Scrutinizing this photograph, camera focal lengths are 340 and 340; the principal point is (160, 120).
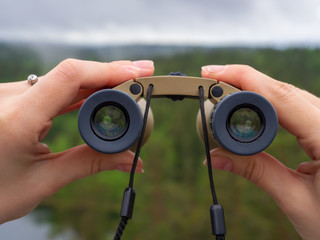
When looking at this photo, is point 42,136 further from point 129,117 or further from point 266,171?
point 266,171

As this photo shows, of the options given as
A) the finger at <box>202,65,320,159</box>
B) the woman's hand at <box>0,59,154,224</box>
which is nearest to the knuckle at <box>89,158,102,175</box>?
the woman's hand at <box>0,59,154,224</box>

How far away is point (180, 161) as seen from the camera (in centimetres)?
2350

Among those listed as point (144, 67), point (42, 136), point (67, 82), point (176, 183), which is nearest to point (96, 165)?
point (42, 136)

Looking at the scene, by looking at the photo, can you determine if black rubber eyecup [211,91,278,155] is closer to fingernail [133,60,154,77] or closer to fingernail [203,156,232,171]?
fingernail [203,156,232,171]

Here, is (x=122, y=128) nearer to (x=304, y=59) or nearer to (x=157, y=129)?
(x=157, y=129)

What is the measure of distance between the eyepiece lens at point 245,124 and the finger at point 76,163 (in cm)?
42

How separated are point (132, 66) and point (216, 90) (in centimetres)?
36

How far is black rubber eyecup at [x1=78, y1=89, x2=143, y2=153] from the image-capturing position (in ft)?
3.70

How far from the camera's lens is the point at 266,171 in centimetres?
136

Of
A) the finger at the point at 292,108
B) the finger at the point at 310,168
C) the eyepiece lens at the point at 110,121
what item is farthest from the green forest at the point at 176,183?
the eyepiece lens at the point at 110,121

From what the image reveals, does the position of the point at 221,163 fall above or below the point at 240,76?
below

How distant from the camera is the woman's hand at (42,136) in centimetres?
124

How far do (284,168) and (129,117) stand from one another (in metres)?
0.69

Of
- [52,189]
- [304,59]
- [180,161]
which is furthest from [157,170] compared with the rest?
[304,59]
